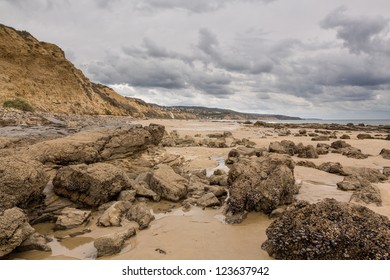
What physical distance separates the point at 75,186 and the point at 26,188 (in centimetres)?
130

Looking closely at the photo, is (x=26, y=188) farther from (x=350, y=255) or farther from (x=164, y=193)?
(x=350, y=255)

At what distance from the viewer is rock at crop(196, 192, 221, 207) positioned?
8281 millimetres

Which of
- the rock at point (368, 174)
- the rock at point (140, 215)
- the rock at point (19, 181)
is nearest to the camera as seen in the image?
the rock at point (19, 181)

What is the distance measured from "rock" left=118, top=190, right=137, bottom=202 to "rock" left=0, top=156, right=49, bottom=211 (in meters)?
1.97

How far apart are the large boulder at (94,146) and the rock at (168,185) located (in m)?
2.83

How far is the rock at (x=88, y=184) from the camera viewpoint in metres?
8.13

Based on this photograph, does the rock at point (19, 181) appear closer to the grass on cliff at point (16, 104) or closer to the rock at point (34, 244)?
the rock at point (34, 244)

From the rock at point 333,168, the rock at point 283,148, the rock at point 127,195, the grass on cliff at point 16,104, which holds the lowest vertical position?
the rock at point 127,195

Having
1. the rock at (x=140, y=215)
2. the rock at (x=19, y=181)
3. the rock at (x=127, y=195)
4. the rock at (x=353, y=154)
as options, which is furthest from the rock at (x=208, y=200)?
the rock at (x=353, y=154)

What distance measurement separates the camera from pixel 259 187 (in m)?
7.61

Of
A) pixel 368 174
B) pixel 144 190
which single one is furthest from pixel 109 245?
pixel 368 174

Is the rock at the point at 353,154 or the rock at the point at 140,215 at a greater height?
the rock at the point at 353,154

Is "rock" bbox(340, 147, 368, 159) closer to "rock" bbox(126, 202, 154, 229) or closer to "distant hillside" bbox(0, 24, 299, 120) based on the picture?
"rock" bbox(126, 202, 154, 229)

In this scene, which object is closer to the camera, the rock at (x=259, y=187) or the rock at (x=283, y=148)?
the rock at (x=259, y=187)
